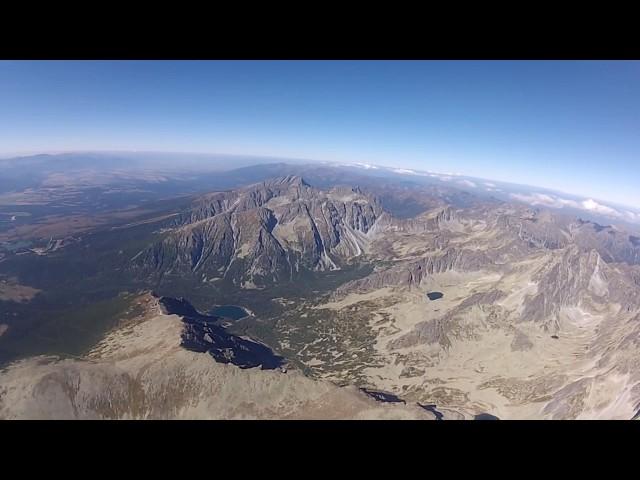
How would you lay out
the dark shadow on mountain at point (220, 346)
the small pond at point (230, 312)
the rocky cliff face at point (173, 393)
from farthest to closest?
the small pond at point (230, 312), the dark shadow on mountain at point (220, 346), the rocky cliff face at point (173, 393)

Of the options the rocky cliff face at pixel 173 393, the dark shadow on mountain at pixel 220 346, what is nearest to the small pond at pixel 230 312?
the dark shadow on mountain at pixel 220 346

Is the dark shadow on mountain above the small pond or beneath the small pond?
above

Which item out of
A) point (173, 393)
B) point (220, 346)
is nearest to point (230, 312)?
point (220, 346)

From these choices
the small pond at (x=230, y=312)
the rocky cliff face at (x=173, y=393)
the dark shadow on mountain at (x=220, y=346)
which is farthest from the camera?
the small pond at (x=230, y=312)

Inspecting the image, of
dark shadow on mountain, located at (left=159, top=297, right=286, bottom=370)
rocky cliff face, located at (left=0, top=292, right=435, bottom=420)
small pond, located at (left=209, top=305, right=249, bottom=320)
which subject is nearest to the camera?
rocky cliff face, located at (left=0, top=292, right=435, bottom=420)

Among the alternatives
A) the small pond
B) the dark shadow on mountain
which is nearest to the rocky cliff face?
the dark shadow on mountain

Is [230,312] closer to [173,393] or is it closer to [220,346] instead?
[220,346]

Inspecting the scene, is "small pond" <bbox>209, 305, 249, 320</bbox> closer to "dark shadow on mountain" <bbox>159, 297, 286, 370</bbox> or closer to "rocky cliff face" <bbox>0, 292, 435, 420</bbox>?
"dark shadow on mountain" <bbox>159, 297, 286, 370</bbox>

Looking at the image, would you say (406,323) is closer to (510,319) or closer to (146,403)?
(510,319)

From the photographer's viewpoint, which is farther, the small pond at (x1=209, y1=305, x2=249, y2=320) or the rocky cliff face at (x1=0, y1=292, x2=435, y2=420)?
the small pond at (x1=209, y1=305, x2=249, y2=320)

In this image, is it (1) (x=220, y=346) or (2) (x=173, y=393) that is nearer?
(2) (x=173, y=393)

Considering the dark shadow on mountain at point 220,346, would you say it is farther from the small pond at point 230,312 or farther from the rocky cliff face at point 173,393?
the small pond at point 230,312
